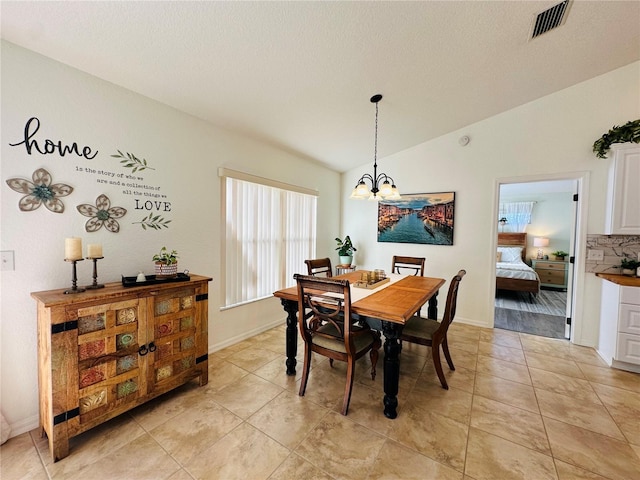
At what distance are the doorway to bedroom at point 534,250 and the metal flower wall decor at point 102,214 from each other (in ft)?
16.5

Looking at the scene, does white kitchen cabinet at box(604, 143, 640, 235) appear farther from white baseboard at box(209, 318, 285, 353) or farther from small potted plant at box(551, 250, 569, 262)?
small potted plant at box(551, 250, 569, 262)

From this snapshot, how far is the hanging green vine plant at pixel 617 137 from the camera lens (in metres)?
2.64

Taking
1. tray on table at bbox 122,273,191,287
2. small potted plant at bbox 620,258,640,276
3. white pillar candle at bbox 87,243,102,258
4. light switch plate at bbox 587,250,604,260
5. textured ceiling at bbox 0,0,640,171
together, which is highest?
textured ceiling at bbox 0,0,640,171

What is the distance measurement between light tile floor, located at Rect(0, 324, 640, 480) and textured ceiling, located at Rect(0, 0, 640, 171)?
97.6 inches

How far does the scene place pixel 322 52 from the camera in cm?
192

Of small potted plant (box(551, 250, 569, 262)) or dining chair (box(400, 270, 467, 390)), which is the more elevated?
small potted plant (box(551, 250, 569, 262))

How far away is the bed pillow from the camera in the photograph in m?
6.15

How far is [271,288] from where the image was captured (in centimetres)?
359

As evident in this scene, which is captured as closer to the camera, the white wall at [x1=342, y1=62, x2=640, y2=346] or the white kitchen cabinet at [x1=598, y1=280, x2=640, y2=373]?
the white kitchen cabinet at [x1=598, y1=280, x2=640, y2=373]

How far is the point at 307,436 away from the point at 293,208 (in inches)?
111

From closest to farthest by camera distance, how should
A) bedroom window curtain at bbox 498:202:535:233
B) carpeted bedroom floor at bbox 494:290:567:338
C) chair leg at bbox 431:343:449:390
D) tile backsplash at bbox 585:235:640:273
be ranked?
chair leg at bbox 431:343:449:390
tile backsplash at bbox 585:235:640:273
carpeted bedroom floor at bbox 494:290:567:338
bedroom window curtain at bbox 498:202:535:233

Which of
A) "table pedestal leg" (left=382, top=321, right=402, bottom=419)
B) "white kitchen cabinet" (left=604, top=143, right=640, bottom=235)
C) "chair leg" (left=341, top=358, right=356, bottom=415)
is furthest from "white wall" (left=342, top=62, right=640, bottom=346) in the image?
"chair leg" (left=341, top=358, right=356, bottom=415)

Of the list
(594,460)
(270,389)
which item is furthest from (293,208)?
(594,460)

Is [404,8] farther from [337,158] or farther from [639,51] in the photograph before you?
[639,51]
